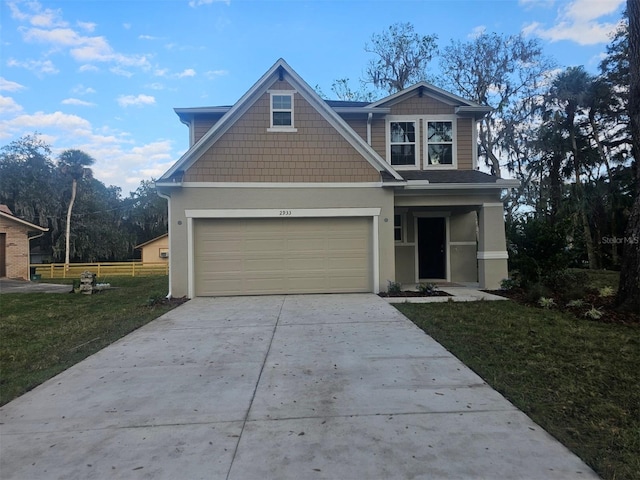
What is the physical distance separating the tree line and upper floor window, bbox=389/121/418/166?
27.1 meters

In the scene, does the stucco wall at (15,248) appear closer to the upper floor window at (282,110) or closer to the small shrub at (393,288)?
the upper floor window at (282,110)

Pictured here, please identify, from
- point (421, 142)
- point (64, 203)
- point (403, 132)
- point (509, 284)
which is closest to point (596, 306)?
point (509, 284)

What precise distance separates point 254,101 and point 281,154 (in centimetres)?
157

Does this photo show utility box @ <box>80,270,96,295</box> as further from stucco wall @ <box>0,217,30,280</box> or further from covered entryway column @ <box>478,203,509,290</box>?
covered entryway column @ <box>478,203,509,290</box>

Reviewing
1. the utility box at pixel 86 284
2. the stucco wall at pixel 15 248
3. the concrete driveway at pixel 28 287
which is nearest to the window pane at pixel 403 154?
the utility box at pixel 86 284

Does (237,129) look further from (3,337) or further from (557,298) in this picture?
(557,298)

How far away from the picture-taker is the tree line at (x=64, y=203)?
32.7 m

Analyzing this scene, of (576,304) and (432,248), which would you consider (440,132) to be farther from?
(576,304)

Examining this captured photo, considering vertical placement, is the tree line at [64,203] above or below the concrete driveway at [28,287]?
above

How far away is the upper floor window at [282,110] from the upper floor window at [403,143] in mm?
3745

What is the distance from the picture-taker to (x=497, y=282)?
1184cm

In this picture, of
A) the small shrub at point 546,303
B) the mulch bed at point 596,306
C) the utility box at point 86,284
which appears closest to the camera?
the mulch bed at point 596,306

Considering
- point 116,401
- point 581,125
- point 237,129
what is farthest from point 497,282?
point 581,125

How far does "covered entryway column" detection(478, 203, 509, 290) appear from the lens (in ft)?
38.6
